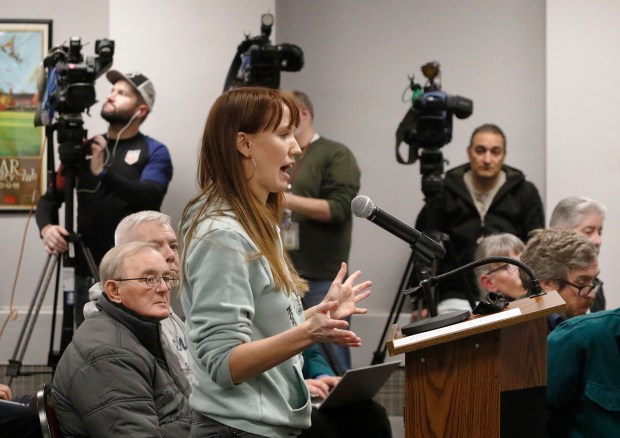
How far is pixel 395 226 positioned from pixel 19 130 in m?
4.42

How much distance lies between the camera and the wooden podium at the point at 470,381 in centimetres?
182

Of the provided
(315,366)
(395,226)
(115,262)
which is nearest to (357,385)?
(315,366)

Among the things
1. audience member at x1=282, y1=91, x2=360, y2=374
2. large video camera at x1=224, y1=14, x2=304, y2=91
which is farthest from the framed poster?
audience member at x1=282, y1=91, x2=360, y2=374

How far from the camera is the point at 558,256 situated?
2.84 m

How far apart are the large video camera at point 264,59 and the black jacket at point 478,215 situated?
2.98ft

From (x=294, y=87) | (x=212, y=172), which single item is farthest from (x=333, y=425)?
(x=294, y=87)

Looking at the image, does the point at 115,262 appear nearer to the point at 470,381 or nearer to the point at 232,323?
the point at 232,323

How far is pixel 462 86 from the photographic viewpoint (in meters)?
5.88

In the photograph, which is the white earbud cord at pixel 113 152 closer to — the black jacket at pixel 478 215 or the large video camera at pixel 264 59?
the large video camera at pixel 264 59

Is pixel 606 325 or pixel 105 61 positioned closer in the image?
pixel 606 325

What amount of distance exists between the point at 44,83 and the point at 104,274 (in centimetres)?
206

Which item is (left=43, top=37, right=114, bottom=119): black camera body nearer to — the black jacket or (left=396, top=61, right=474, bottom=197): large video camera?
(left=396, top=61, right=474, bottom=197): large video camera

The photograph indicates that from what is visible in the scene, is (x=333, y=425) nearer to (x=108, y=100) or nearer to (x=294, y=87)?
(x=108, y=100)

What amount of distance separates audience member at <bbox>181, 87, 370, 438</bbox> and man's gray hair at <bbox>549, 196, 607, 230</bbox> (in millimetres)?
2509
